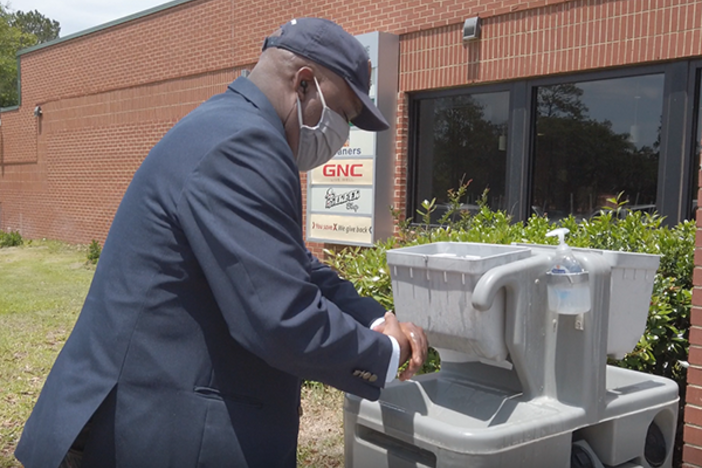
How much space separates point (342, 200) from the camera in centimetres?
963

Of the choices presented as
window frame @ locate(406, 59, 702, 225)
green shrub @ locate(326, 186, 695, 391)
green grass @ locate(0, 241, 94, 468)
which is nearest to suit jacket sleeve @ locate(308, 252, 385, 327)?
green shrub @ locate(326, 186, 695, 391)

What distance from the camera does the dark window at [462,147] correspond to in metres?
8.51

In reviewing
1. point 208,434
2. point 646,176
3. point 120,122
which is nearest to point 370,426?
point 208,434

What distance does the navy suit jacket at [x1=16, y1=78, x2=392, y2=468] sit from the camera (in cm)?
167

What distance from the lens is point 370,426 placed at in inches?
94.2

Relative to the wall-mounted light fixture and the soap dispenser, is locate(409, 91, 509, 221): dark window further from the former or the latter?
the soap dispenser

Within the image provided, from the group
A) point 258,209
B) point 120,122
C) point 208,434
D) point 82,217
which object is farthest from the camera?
point 82,217

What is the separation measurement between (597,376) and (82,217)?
1491 centimetres

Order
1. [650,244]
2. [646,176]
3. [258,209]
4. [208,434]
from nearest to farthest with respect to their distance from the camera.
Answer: [258,209] → [208,434] → [650,244] → [646,176]

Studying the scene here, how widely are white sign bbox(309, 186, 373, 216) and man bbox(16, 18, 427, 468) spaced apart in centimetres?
727

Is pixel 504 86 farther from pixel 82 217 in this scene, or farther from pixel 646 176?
pixel 82 217

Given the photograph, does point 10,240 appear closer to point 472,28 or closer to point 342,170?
point 342,170

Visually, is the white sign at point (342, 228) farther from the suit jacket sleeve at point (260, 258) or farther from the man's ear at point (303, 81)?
the suit jacket sleeve at point (260, 258)

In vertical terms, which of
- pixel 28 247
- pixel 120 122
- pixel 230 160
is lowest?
pixel 28 247
